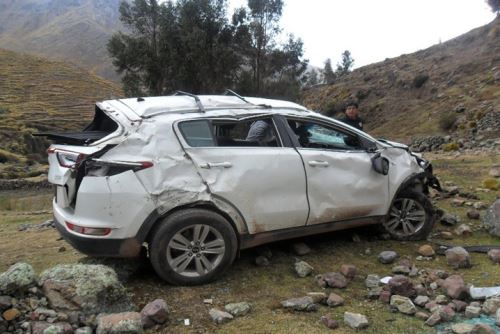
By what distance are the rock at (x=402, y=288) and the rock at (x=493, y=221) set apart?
224cm

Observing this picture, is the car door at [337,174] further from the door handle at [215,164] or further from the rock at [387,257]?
the door handle at [215,164]

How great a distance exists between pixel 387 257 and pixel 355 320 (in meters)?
1.53

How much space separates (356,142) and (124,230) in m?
2.81

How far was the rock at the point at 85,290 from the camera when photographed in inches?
143

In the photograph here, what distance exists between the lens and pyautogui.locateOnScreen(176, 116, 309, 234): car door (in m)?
4.41

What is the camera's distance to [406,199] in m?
5.67

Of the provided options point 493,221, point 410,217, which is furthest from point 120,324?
point 493,221

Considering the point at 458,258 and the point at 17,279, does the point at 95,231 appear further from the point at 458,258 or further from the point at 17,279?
the point at 458,258

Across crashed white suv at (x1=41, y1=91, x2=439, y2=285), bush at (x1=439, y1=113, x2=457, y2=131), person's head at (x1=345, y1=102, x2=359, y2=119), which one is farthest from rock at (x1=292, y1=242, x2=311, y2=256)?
bush at (x1=439, y1=113, x2=457, y2=131)

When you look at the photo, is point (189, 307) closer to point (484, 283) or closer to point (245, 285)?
point (245, 285)

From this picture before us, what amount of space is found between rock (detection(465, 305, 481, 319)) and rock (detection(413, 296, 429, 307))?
12.3 inches

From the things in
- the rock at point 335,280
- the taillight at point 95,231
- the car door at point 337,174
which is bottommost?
the rock at point 335,280

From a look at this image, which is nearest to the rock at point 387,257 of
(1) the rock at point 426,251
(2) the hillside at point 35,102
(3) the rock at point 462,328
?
(1) the rock at point 426,251

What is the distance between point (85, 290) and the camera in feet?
12.1
